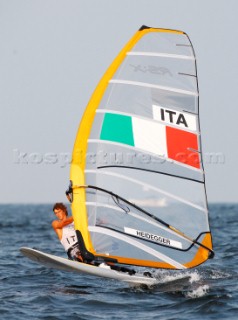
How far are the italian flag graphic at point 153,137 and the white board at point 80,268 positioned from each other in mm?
1987

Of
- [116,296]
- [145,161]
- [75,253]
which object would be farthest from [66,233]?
[145,161]

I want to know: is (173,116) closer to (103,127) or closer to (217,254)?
(103,127)

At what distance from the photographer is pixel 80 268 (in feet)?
37.4

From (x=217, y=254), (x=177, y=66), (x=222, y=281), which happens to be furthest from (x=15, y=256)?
(x=177, y=66)

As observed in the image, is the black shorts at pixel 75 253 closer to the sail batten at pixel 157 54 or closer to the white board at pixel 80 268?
the white board at pixel 80 268

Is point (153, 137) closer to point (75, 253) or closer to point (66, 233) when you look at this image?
point (66, 233)

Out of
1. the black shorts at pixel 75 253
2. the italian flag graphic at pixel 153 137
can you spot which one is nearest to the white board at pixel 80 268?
the black shorts at pixel 75 253

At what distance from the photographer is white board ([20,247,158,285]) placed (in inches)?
448

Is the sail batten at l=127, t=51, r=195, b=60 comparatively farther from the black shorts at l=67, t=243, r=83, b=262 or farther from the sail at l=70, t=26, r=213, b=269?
the black shorts at l=67, t=243, r=83, b=262

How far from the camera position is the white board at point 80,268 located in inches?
448

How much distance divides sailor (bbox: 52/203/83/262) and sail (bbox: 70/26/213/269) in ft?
1.53

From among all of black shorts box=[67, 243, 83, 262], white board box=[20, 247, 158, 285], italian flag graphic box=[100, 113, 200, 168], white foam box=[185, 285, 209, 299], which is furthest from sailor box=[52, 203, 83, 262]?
white foam box=[185, 285, 209, 299]

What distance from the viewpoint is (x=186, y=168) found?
465 inches

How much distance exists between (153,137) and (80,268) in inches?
93.1
